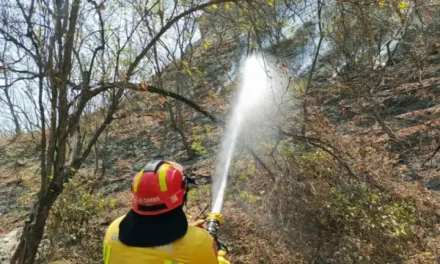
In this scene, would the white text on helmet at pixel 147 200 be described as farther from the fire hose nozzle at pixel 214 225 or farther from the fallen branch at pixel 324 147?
the fallen branch at pixel 324 147

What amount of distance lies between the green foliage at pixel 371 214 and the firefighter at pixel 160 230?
403 centimetres

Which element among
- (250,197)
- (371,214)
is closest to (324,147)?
(371,214)

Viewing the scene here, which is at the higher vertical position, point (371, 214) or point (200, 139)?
point (200, 139)

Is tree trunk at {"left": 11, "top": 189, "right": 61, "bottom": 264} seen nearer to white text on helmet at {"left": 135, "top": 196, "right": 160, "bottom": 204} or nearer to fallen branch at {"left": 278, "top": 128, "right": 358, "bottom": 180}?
fallen branch at {"left": 278, "top": 128, "right": 358, "bottom": 180}

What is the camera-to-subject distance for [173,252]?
2.18 metres

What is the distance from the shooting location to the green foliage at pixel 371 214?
564 cm

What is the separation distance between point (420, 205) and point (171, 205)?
5.13 metres

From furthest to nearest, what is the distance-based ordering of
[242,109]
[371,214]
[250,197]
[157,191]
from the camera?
[242,109], [250,197], [371,214], [157,191]

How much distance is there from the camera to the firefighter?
7.12 feet

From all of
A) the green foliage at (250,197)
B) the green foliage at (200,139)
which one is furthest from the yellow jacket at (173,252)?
the green foliage at (250,197)

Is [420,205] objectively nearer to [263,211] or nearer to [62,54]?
[263,211]

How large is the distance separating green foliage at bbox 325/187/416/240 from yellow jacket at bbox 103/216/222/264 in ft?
13.1

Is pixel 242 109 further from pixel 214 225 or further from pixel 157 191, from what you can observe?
pixel 157 191

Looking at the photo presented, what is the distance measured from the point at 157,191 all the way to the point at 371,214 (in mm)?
4498
